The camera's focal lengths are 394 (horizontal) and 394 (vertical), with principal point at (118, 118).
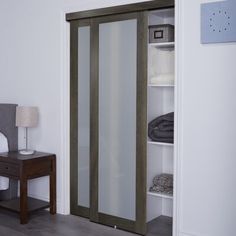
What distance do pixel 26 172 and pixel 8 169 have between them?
216mm

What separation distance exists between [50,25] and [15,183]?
175 centimetres

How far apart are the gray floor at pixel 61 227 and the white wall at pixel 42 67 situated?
0.79ft

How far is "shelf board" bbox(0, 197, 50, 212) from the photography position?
12.6ft

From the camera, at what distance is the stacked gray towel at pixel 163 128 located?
341 cm

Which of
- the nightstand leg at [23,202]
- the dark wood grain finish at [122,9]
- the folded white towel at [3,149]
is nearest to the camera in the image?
the dark wood grain finish at [122,9]

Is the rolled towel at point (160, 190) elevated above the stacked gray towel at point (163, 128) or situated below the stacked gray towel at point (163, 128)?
below

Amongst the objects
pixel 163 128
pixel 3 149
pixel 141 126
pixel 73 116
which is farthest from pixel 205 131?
pixel 3 149

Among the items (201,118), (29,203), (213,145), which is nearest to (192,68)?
(201,118)

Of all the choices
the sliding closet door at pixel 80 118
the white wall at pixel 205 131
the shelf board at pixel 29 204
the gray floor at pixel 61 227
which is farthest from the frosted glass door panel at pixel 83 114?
the white wall at pixel 205 131

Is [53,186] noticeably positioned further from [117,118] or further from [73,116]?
[117,118]

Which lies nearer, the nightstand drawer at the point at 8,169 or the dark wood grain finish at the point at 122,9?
the dark wood grain finish at the point at 122,9

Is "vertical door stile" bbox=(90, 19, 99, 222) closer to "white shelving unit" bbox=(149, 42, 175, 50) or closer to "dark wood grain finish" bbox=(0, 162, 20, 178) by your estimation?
"white shelving unit" bbox=(149, 42, 175, 50)

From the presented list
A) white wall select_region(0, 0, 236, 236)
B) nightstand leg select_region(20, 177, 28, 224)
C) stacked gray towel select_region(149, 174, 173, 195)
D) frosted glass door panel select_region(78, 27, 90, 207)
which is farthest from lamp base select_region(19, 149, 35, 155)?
white wall select_region(0, 0, 236, 236)

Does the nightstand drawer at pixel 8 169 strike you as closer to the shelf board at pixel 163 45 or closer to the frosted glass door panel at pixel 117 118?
the frosted glass door panel at pixel 117 118
